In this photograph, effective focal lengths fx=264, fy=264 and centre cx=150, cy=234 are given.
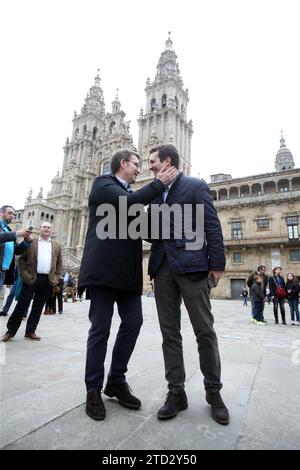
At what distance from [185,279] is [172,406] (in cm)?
90

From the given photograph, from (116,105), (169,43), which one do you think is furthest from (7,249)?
(169,43)

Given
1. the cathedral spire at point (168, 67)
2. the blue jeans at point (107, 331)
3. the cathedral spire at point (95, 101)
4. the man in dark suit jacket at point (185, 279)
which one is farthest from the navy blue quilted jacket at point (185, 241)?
the cathedral spire at point (95, 101)

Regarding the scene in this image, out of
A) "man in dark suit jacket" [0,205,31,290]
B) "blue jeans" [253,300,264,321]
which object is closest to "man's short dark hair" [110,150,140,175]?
"man in dark suit jacket" [0,205,31,290]

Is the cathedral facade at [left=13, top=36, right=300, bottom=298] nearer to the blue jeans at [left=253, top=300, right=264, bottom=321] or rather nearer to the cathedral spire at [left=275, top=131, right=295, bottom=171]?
the cathedral spire at [left=275, top=131, right=295, bottom=171]

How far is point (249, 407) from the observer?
6.63ft

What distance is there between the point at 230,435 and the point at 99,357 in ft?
3.32

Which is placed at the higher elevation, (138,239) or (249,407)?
(138,239)

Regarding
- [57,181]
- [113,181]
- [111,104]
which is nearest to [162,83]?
[111,104]

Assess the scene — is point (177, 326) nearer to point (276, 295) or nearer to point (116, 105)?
point (276, 295)

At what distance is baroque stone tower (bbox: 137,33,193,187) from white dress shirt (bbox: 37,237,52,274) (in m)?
33.8

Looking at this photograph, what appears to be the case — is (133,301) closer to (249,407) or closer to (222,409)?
(222,409)

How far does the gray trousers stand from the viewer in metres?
2.07

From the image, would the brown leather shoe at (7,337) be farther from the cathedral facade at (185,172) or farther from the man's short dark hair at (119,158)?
the cathedral facade at (185,172)

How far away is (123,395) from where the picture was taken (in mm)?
2012
